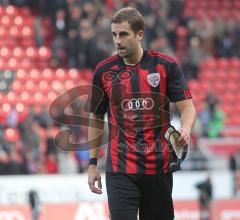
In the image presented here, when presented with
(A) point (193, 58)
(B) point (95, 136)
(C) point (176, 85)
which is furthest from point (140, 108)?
(A) point (193, 58)

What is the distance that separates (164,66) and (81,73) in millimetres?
12536

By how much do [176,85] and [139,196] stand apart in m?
0.78

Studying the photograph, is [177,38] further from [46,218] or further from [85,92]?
[85,92]

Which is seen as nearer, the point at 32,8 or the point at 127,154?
the point at 127,154

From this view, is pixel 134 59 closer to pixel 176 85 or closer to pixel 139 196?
pixel 176 85

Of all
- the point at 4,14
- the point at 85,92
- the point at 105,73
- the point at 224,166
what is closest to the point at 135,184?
the point at 105,73

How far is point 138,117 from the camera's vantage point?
5.38 m

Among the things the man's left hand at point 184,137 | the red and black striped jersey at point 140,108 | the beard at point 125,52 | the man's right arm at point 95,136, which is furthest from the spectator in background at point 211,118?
the man's left hand at point 184,137

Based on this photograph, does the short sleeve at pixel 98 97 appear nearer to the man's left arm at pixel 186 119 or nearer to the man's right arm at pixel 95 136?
the man's right arm at pixel 95 136

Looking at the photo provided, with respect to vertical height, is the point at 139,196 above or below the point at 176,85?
below

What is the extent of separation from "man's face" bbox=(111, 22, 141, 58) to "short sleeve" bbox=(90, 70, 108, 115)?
27cm

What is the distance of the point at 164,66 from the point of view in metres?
5.42

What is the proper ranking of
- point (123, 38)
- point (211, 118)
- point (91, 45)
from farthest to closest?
point (91, 45) → point (211, 118) → point (123, 38)

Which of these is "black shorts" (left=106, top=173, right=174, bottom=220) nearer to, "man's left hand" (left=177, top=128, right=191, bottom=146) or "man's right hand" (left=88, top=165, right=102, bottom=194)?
"man's right hand" (left=88, top=165, right=102, bottom=194)
